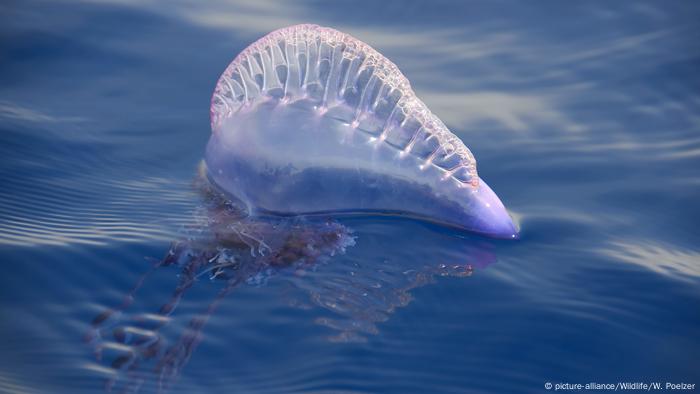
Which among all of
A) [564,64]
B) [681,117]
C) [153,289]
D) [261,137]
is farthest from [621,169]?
[153,289]

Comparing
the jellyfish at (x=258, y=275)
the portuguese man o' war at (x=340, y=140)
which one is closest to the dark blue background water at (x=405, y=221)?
the jellyfish at (x=258, y=275)

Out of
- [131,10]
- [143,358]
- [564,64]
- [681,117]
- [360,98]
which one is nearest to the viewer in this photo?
[143,358]

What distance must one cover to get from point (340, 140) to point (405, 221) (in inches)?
18.0

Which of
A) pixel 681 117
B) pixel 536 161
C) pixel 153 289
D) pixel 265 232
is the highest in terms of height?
pixel 681 117

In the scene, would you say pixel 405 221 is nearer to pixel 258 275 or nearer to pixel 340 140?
pixel 340 140

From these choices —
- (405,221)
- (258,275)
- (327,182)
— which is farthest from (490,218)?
(258,275)

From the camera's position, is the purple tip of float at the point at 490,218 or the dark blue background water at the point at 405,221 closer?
the dark blue background water at the point at 405,221

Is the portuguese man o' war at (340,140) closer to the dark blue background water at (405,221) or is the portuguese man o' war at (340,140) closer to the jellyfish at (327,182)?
the jellyfish at (327,182)

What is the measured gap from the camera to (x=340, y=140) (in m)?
3.23

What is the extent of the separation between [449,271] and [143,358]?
→ 122cm

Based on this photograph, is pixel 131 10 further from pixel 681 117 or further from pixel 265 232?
pixel 681 117

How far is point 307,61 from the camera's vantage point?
3219mm

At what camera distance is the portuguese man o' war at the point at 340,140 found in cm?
321

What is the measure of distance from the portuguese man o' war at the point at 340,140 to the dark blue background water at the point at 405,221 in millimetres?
134
